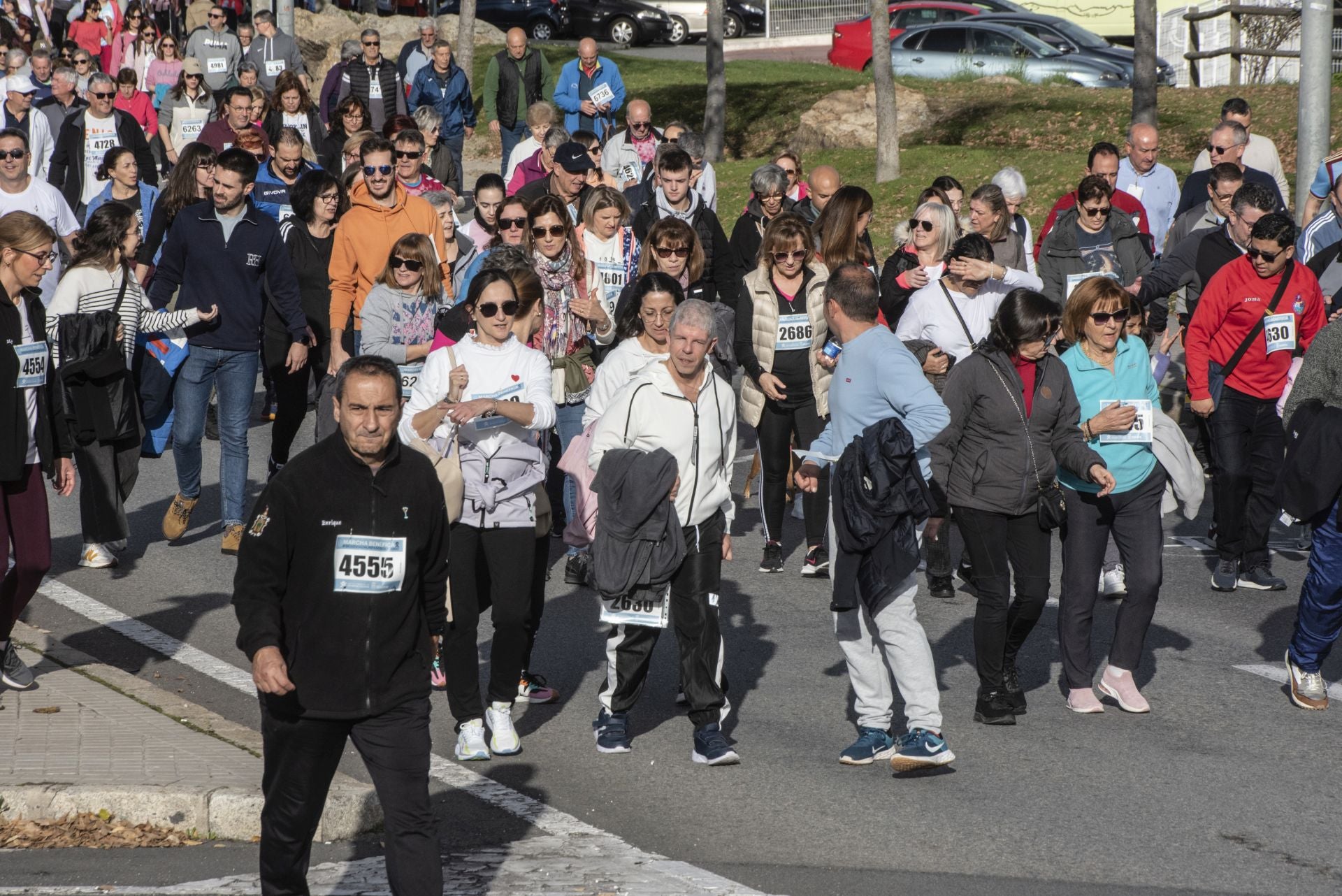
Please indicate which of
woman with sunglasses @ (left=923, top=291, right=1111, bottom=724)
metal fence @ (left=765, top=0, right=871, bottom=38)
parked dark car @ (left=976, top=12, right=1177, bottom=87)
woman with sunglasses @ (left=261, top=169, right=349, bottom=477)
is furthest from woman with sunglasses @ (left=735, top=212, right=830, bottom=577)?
metal fence @ (left=765, top=0, right=871, bottom=38)

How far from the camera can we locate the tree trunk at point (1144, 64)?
19422 mm

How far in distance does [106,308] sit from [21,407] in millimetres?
2139

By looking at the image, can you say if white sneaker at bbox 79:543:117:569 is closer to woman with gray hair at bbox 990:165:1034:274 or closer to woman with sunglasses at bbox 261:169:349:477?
woman with sunglasses at bbox 261:169:349:477

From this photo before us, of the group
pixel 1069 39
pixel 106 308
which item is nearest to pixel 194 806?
pixel 106 308

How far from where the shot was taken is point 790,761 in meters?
6.99

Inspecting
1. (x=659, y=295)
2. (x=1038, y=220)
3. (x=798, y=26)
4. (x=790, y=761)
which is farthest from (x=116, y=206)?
(x=798, y=26)

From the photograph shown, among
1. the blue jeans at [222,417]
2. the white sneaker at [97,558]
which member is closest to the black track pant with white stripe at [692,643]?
the blue jeans at [222,417]

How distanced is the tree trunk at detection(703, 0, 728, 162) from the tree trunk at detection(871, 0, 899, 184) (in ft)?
9.00

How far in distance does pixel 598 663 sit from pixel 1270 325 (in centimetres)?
432

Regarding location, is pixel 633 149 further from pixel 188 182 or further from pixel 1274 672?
pixel 1274 672

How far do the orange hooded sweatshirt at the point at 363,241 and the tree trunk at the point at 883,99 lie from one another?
1024 centimetres

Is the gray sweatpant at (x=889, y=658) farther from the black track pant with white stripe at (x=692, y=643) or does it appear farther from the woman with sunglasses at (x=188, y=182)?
the woman with sunglasses at (x=188, y=182)

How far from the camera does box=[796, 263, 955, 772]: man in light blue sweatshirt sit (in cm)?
671

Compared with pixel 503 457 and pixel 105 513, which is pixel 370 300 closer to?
pixel 105 513
